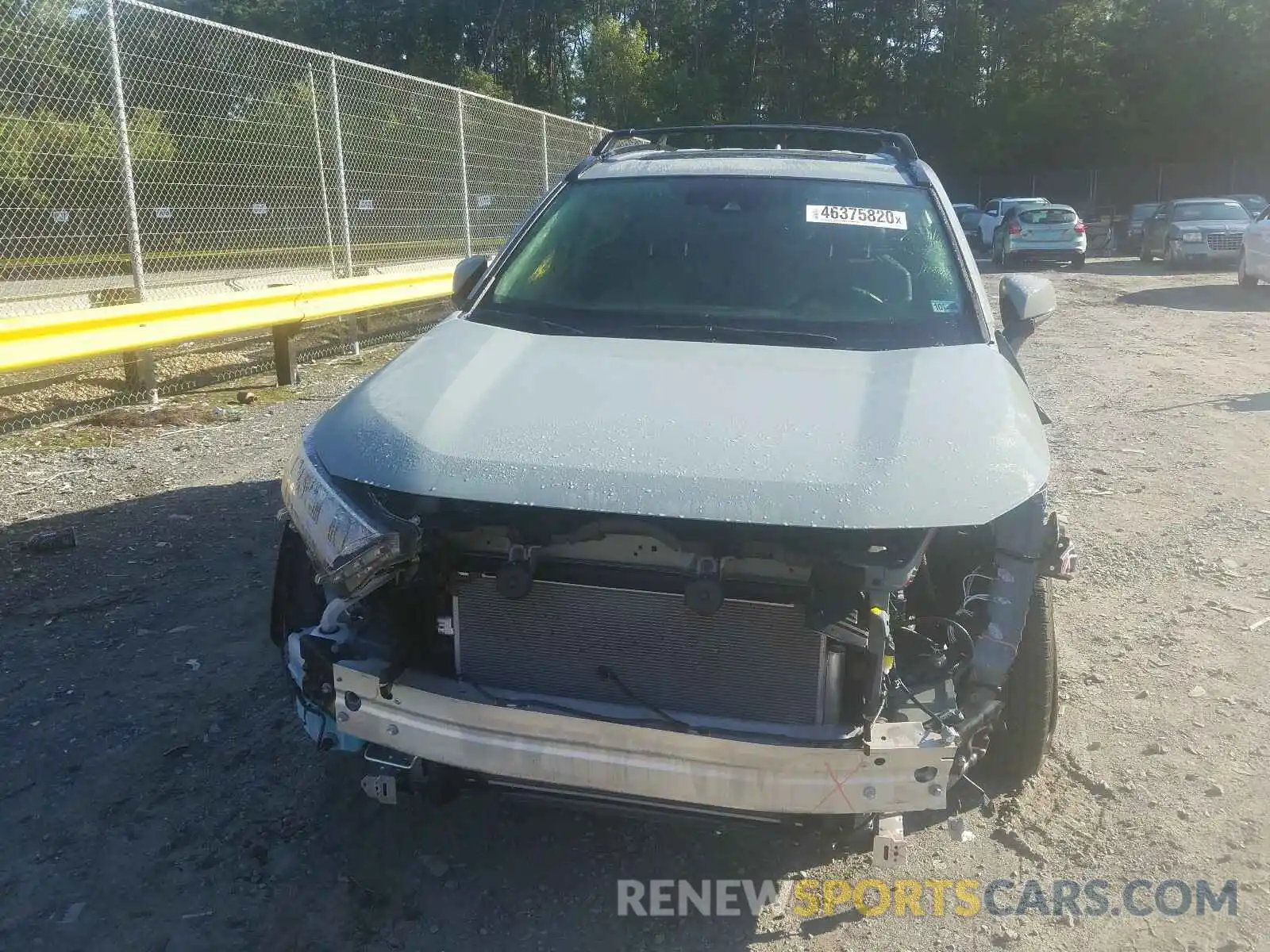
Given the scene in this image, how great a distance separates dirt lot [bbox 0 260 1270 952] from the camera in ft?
9.09

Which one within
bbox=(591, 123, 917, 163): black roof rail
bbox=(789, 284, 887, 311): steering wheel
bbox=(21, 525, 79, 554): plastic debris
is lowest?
bbox=(21, 525, 79, 554): plastic debris

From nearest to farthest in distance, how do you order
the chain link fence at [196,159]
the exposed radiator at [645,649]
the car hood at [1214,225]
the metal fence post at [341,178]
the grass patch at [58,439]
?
the exposed radiator at [645,649]
the chain link fence at [196,159]
the grass patch at [58,439]
the metal fence post at [341,178]
the car hood at [1214,225]

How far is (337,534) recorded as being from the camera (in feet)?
8.55

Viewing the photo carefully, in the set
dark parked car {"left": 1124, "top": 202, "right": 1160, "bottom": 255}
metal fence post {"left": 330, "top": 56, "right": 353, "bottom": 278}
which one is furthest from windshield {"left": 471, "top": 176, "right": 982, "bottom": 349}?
dark parked car {"left": 1124, "top": 202, "right": 1160, "bottom": 255}

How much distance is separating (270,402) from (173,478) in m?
2.29

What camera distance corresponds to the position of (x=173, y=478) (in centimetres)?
639

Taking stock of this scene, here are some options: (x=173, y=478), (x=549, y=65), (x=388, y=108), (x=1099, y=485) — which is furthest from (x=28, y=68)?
(x=549, y=65)

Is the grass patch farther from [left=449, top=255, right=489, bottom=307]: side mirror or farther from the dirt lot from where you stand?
[left=449, top=255, right=489, bottom=307]: side mirror

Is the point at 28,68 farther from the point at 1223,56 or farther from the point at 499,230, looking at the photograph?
the point at 1223,56

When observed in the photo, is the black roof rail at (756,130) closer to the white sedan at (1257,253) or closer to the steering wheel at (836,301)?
the steering wheel at (836,301)

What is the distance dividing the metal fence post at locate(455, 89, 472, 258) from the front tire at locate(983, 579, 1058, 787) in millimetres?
9379

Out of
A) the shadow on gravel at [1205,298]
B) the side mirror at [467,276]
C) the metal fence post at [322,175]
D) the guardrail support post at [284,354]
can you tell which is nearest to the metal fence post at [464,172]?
the metal fence post at [322,175]

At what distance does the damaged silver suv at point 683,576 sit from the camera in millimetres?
2432

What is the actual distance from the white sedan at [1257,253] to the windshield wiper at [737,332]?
15.8 meters
